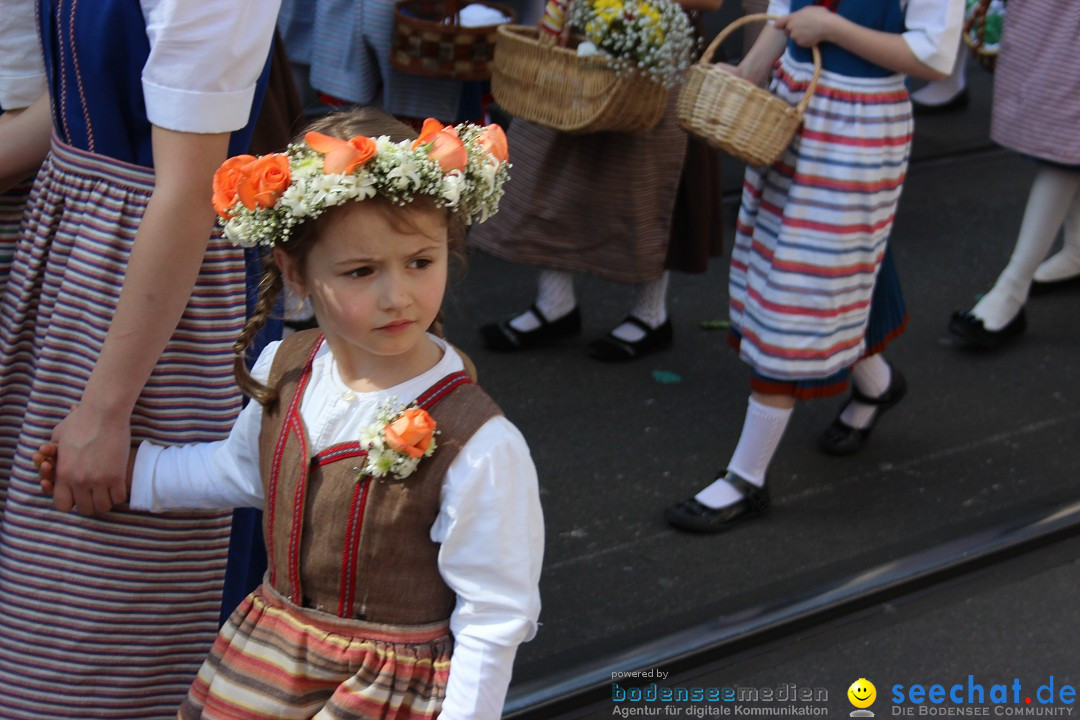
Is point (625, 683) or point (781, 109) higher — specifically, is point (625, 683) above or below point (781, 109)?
below

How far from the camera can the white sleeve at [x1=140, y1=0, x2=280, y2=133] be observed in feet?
5.92

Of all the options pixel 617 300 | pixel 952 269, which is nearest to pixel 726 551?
pixel 617 300

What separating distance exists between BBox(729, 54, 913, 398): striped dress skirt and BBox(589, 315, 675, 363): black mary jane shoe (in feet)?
3.71

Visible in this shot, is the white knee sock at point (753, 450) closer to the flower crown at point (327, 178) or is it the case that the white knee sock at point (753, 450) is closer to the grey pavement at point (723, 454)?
the grey pavement at point (723, 454)

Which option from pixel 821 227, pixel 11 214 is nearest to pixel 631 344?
pixel 821 227

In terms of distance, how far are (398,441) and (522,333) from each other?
2.98 meters

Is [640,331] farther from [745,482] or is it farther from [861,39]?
[861,39]

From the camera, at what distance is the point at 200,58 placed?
1.83m

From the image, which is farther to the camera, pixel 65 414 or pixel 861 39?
pixel 861 39

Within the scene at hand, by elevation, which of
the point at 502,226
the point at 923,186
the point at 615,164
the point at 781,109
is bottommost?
the point at 923,186

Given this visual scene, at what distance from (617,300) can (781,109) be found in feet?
6.60

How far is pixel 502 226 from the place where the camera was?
4.44 metres

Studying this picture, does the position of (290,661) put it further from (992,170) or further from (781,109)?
(992,170)

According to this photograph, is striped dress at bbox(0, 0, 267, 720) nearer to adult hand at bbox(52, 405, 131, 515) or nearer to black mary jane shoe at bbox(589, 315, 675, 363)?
adult hand at bbox(52, 405, 131, 515)
